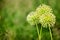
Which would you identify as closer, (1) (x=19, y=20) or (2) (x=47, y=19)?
(2) (x=47, y=19)

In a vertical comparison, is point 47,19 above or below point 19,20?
below

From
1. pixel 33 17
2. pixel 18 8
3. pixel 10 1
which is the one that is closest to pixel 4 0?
pixel 10 1

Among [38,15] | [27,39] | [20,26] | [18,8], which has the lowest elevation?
[38,15]

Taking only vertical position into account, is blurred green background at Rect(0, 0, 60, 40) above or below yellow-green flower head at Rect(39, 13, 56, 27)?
above

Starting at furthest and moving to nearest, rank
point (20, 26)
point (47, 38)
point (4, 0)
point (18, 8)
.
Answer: point (4, 0)
point (18, 8)
point (20, 26)
point (47, 38)

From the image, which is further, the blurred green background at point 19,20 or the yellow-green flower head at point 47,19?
the blurred green background at point 19,20

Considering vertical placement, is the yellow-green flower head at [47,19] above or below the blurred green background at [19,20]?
below

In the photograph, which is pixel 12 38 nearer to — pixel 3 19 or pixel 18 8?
pixel 3 19

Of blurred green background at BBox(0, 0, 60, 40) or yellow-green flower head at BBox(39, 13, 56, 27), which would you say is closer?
yellow-green flower head at BBox(39, 13, 56, 27)
